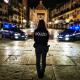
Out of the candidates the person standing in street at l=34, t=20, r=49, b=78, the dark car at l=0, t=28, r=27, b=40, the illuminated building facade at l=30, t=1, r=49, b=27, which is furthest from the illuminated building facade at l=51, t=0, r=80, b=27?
the illuminated building facade at l=30, t=1, r=49, b=27

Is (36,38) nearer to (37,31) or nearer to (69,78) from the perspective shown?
(37,31)

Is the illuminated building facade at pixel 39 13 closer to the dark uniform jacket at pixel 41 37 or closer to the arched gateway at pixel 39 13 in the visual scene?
the arched gateway at pixel 39 13

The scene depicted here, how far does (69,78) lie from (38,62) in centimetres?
116

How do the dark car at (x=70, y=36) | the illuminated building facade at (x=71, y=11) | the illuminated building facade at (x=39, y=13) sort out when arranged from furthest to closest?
the illuminated building facade at (x=39, y=13) < the illuminated building facade at (x=71, y=11) < the dark car at (x=70, y=36)

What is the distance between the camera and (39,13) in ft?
600

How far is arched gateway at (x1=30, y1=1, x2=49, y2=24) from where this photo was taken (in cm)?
17775

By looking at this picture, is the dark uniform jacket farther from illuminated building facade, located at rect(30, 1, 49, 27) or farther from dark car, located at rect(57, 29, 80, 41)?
illuminated building facade, located at rect(30, 1, 49, 27)

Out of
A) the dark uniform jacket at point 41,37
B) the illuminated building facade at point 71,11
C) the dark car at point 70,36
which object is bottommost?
the dark car at point 70,36

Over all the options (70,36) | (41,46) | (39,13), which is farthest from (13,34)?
(39,13)

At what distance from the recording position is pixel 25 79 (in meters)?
7.69

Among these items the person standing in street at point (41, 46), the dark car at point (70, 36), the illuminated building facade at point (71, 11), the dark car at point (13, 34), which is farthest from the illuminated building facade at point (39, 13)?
the person standing in street at point (41, 46)

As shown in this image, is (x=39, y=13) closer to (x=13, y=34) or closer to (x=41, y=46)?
(x=13, y=34)

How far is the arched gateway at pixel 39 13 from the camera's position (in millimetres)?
177750

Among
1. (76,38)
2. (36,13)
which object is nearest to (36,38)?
(76,38)
